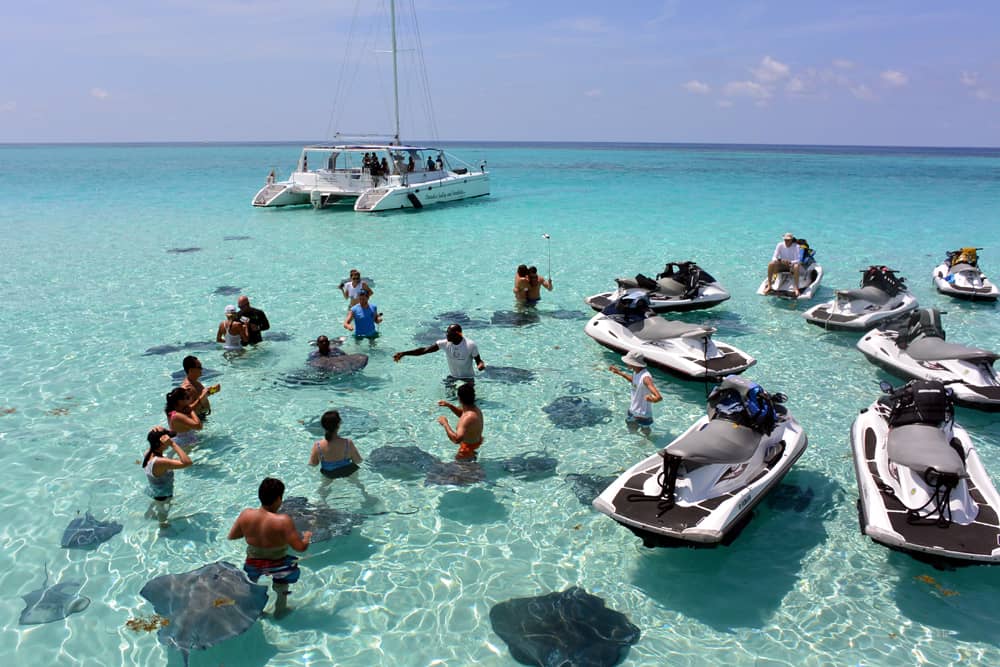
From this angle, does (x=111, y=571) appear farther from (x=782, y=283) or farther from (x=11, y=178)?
(x=11, y=178)

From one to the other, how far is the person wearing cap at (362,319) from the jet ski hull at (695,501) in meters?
7.57

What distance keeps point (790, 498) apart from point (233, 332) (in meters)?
10.0

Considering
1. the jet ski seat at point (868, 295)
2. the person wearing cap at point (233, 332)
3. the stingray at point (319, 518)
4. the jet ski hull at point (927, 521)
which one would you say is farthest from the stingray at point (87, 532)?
the jet ski seat at point (868, 295)

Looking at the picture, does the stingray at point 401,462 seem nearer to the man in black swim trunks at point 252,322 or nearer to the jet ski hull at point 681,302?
the man in black swim trunks at point 252,322

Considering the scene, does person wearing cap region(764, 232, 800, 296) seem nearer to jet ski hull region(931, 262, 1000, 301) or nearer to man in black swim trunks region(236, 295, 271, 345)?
jet ski hull region(931, 262, 1000, 301)

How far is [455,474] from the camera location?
8.53 m

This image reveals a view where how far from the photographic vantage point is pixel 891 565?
677 cm

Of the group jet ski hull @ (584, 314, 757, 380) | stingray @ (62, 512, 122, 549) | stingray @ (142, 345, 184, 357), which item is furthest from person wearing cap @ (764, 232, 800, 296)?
stingray @ (62, 512, 122, 549)

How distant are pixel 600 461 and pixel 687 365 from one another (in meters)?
3.03

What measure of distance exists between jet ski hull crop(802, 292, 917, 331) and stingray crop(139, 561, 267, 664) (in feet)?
40.4

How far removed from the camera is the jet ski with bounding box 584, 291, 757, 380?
1110 centimetres

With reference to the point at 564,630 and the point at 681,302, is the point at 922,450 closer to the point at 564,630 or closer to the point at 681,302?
the point at 564,630

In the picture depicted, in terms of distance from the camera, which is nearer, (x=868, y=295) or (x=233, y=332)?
(x=233, y=332)

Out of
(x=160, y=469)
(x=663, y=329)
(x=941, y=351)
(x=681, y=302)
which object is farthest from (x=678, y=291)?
(x=160, y=469)
